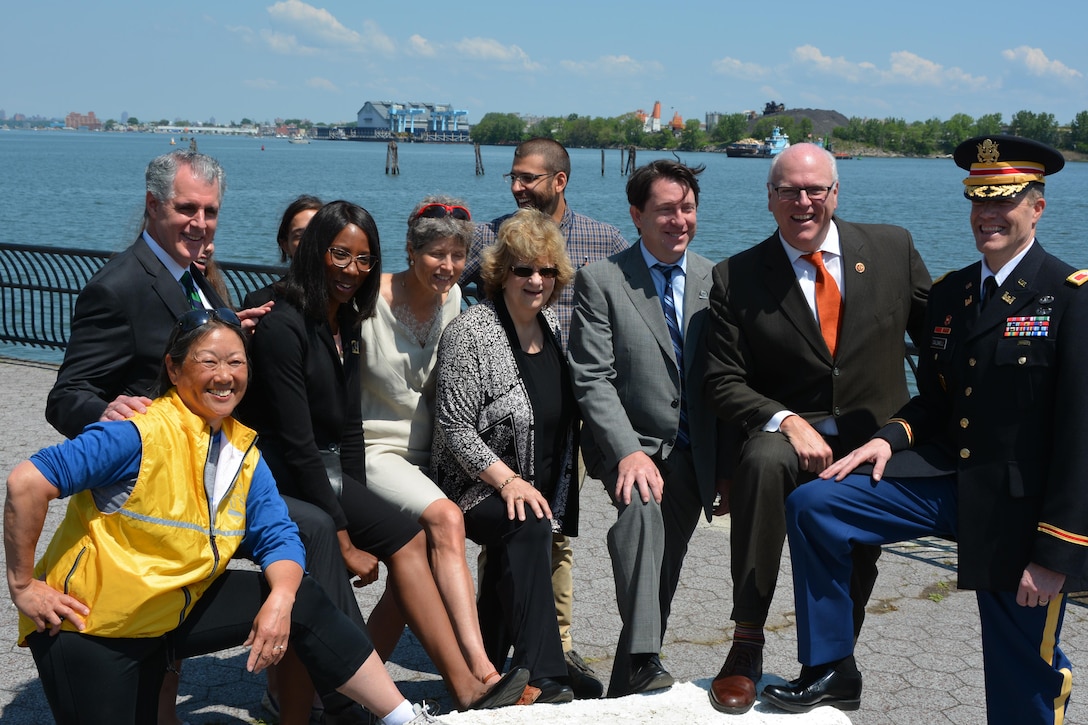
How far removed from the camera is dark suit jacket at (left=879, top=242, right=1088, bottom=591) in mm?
3629

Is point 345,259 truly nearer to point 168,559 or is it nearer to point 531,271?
point 531,271

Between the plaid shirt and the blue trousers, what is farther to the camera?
the plaid shirt

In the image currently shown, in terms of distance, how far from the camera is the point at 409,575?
13.8ft

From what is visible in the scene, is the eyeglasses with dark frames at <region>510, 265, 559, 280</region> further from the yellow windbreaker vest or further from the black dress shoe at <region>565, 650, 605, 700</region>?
the black dress shoe at <region>565, 650, 605, 700</region>

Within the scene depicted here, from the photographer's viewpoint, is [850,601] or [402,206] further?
[402,206]

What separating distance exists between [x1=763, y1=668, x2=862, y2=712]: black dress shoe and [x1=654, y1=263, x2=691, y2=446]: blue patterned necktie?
1101 mm

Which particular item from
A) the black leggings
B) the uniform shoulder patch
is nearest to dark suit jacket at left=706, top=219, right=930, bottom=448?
the uniform shoulder patch

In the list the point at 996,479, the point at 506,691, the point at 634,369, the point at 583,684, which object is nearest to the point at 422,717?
the point at 506,691

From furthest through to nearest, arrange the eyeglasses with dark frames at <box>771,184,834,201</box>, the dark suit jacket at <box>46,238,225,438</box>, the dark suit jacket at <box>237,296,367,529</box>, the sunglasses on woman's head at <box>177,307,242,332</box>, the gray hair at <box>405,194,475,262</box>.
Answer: the gray hair at <box>405,194,475,262</box>
the eyeglasses with dark frames at <box>771,184,834,201</box>
the dark suit jacket at <box>237,296,367,529</box>
the dark suit jacket at <box>46,238,225,438</box>
the sunglasses on woman's head at <box>177,307,242,332</box>

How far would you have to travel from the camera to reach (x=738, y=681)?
4.09 metres

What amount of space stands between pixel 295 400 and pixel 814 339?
2.08 metres

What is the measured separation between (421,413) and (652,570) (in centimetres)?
123

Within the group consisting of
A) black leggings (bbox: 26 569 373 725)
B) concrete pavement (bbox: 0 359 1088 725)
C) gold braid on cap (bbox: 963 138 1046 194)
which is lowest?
concrete pavement (bbox: 0 359 1088 725)

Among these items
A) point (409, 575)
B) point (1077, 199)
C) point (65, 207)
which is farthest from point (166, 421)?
point (1077, 199)
